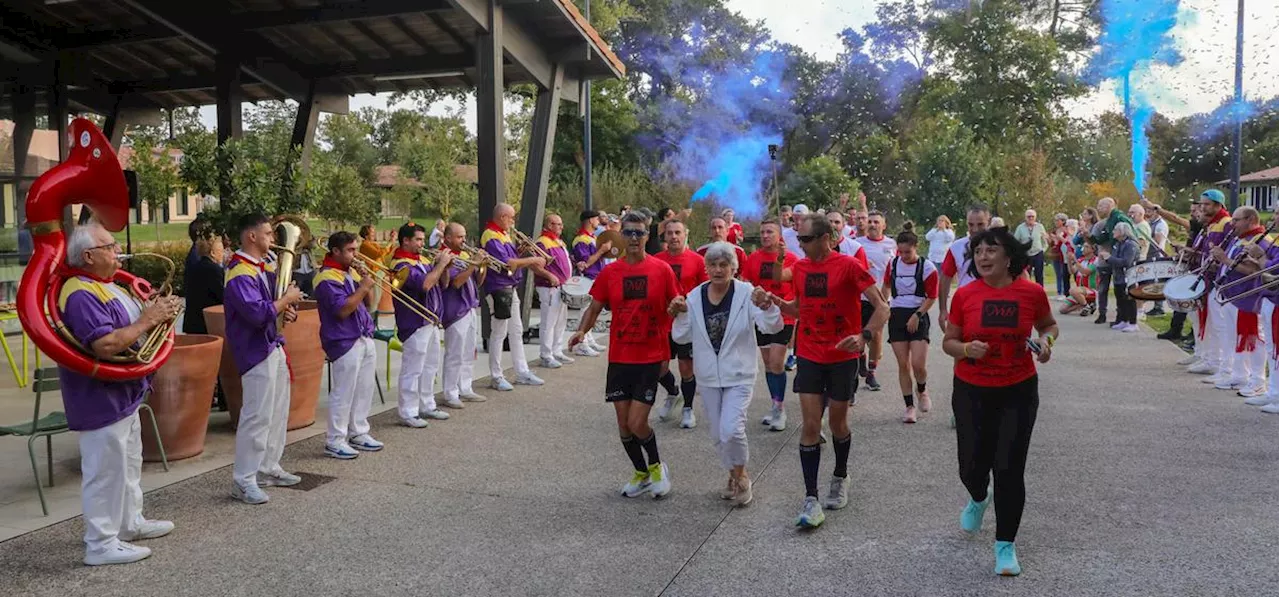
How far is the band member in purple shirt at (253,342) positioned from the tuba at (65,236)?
20.0 inches

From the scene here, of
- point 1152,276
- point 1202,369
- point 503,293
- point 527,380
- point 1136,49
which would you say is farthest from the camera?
point 1136,49

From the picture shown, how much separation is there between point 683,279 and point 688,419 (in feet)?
3.99

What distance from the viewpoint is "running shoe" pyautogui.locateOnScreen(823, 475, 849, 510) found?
5.75 meters

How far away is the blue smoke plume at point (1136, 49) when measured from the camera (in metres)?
28.2

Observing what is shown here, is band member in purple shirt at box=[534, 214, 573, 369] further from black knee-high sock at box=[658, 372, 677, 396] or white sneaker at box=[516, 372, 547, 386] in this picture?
black knee-high sock at box=[658, 372, 677, 396]

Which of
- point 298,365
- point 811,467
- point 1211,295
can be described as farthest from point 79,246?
point 1211,295

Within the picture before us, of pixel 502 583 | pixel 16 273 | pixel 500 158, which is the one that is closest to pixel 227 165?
pixel 500 158

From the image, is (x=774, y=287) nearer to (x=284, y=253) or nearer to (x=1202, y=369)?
(x=284, y=253)

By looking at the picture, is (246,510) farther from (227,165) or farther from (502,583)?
(227,165)

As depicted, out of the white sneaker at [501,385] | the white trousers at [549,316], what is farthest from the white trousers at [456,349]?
the white trousers at [549,316]

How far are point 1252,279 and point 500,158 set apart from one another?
25.4 feet

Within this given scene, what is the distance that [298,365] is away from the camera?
7.70 metres

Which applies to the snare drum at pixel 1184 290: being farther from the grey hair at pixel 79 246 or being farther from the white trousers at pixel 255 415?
the grey hair at pixel 79 246

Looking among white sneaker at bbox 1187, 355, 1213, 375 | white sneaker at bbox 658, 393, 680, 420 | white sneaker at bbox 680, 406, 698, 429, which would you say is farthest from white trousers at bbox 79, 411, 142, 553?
white sneaker at bbox 1187, 355, 1213, 375
